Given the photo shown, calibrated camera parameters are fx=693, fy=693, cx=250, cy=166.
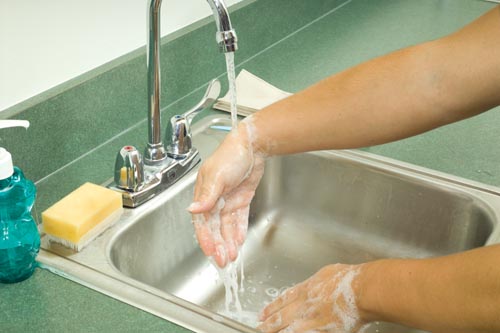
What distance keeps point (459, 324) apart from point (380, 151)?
61cm

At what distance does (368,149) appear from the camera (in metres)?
1.31

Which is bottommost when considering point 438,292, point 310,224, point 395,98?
point 310,224

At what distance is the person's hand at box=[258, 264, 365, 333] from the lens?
0.87 metres

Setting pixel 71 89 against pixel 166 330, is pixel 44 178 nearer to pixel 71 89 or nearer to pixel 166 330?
pixel 71 89

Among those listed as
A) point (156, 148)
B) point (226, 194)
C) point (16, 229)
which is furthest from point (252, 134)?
point (16, 229)

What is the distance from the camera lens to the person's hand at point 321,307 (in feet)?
2.85

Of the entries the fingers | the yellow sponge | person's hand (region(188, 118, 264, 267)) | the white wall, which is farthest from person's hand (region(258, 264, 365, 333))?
the white wall

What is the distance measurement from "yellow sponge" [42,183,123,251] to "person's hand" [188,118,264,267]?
0.13 m

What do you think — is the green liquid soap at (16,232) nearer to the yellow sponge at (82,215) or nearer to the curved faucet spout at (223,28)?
the yellow sponge at (82,215)

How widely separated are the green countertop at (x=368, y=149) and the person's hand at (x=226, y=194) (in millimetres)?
178

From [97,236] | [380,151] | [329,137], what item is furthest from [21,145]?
[380,151]

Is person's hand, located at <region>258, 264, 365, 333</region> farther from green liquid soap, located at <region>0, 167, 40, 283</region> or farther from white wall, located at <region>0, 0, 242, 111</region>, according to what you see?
white wall, located at <region>0, 0, 242, 111</region>

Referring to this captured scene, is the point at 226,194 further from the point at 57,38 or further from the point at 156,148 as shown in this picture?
the point at 57,38

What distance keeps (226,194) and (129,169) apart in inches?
6.3
